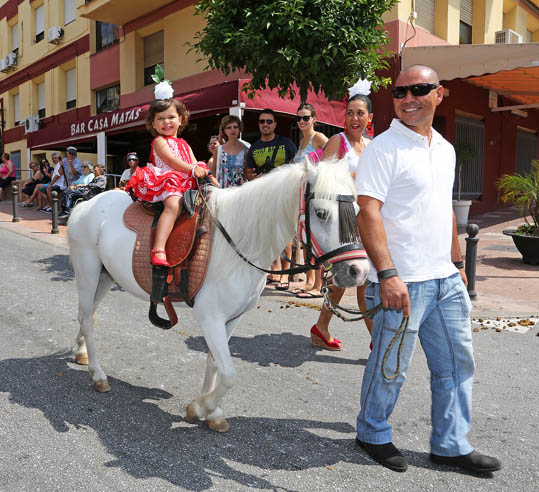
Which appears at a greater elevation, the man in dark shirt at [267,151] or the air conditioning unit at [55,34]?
the air conditioning unit at [55,34]

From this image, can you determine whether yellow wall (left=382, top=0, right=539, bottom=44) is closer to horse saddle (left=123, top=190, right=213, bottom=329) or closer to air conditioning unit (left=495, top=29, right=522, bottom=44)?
air conditioning unit (left=495, top=29, right=522, bottom=44)

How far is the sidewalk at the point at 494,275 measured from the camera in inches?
245

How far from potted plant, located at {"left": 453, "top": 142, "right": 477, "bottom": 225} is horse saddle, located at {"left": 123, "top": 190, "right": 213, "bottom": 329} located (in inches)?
445

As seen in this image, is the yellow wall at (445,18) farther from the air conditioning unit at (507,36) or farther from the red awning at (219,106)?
the red awning at (219,106)

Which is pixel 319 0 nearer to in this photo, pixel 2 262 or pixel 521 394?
pixel 521 394

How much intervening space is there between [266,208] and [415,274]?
924 millimetres

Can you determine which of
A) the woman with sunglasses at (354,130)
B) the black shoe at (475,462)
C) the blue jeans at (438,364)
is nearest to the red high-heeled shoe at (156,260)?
the blue jeans at (438,364)

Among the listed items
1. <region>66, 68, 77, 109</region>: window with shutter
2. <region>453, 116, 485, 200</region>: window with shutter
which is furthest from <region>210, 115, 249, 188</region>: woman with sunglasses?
<region>66, 68, 77, 109</region>: window with shutter

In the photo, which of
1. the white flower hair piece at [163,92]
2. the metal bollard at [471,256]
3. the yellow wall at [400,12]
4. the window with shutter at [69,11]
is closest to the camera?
the white flower hair piece at [163,92]

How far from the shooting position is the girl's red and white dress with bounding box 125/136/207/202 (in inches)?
130

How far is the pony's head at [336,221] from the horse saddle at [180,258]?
89 cm

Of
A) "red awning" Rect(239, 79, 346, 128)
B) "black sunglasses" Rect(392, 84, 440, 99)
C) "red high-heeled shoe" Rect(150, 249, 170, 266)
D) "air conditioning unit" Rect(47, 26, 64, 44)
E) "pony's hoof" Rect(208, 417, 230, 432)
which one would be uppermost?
"air conditioning unit" Rect(47, 26, 64, 44)

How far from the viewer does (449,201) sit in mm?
2680

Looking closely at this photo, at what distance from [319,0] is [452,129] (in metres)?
9.23
